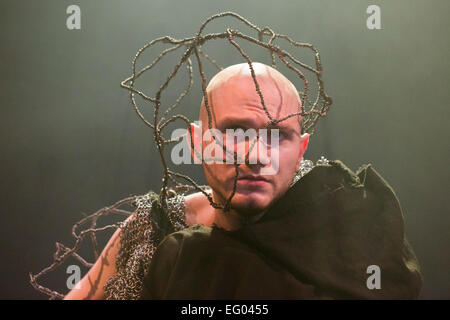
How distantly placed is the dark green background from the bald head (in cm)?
20

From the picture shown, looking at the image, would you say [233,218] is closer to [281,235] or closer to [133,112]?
[281,235]

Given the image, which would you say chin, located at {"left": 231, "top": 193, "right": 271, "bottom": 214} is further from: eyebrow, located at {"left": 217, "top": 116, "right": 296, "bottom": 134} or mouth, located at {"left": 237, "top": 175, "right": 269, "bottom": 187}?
eyebrow, located at {"left": 217, "top": 116, "right": 296, "bottom": 134}

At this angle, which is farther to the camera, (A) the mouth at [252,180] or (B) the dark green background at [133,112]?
(B) the dark green background at [133,112]

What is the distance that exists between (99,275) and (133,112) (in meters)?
0.44

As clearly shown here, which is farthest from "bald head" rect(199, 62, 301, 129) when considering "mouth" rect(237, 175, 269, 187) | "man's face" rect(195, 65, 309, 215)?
"mouth" rect(237, 175, 269, 187)

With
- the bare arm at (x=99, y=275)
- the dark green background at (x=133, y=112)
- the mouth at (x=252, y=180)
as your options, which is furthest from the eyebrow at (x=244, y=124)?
the bare arm at (x=99, y=275)

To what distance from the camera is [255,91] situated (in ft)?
2.60

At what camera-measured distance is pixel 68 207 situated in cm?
106

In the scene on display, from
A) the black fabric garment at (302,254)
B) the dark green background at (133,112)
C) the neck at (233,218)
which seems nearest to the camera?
the black fabric garment at (302,254)

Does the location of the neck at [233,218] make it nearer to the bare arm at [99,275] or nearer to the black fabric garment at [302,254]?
the black fabric garment at [302,254]

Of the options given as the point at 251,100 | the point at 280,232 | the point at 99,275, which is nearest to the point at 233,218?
the point at 280,232

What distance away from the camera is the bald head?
79 centimetres

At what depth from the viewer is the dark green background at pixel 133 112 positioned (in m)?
0.97

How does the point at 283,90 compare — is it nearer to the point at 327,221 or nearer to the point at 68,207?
the point at 327,221
